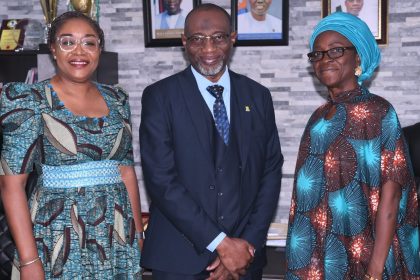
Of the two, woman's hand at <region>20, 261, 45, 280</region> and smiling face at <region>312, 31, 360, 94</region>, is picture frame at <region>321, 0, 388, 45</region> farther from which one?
woman's hand at <region>20, 261, 45, 280</region>

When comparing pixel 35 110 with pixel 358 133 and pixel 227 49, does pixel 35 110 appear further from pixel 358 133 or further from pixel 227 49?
pixel 358 133

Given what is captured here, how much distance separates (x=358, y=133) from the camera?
2.30 m

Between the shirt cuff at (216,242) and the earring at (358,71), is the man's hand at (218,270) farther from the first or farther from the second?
the earring at (358,71)

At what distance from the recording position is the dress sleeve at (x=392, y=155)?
7.39ft

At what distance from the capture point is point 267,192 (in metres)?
2.63

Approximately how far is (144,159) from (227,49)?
0.58m

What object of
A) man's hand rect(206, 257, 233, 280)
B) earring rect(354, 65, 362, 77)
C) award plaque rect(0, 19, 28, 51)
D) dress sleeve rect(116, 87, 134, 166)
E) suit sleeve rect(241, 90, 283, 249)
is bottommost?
man's hand rect(206, 257, 233, 280)

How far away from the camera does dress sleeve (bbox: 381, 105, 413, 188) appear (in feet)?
7.39

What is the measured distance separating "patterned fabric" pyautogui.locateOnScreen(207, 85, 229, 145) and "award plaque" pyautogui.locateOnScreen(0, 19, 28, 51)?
211 cm

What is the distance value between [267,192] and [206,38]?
719mm

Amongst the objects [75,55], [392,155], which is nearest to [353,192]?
[392,155]

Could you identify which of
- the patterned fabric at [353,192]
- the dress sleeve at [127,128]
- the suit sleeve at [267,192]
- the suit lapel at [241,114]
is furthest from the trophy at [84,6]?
the patterned fabric at [353,192]

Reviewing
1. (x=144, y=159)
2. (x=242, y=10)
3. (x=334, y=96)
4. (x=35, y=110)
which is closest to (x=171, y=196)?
(x=144, y=159)

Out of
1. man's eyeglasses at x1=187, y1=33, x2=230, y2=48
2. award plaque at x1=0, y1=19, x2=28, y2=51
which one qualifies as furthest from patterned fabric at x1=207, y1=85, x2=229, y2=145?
award plaque at x1=0, y1=19, x2=28, y2=51
